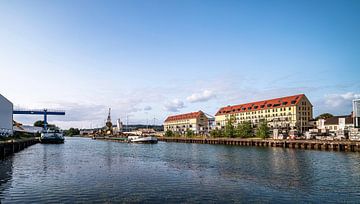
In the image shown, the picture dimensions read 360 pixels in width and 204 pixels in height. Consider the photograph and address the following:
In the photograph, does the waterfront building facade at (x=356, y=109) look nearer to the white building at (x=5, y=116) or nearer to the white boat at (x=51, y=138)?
the white building at (x=5, y=116)

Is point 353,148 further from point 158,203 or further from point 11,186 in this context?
point 11,186

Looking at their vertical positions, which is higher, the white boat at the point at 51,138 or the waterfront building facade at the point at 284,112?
the waterfront building facade at the point at 284,112

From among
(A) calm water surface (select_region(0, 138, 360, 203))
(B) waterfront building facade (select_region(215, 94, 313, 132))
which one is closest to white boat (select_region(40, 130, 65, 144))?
(B) waterfront building facade (select_region(215, 94, 313, 132))

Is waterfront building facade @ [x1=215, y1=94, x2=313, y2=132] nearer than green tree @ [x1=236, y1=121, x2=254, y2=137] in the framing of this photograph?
No

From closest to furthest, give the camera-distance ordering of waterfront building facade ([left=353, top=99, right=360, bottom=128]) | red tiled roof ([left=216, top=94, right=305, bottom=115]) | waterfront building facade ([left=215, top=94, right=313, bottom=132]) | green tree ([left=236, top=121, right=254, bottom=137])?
waterfront building facade ([left=353, top=99, right=360, bottom=128]) < green tree ([left=236, top=121, right=254, bottom=137]) < waterfront building facade ([left=215, top=94, right=313, bottom=132]) < red tiled roof ([left=216, top=94, right=305, bottom=115])

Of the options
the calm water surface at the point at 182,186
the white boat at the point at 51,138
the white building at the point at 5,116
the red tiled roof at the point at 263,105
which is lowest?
the white boat at the point at 51,138

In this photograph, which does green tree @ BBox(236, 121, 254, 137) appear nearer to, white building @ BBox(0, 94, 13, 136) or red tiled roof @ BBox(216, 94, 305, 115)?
red tiled roof @ BBox(216, 94, 305, 115)

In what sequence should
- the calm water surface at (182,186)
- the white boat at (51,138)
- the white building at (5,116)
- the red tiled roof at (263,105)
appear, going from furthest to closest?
the red tiled roof at (263,105) < the white boat at (51,138) < the white building at (5,116) < the calm water surface at (182,186)

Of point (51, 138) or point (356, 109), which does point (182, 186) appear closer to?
point (356, 109)

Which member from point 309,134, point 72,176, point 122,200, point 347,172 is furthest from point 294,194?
point 309,134

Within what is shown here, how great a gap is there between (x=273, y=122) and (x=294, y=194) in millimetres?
124980

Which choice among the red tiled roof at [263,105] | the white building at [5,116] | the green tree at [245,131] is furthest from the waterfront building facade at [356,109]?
the white building at [5,116]

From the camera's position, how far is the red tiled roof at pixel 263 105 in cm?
13359

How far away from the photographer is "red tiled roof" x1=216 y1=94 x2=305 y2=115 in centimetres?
13359
